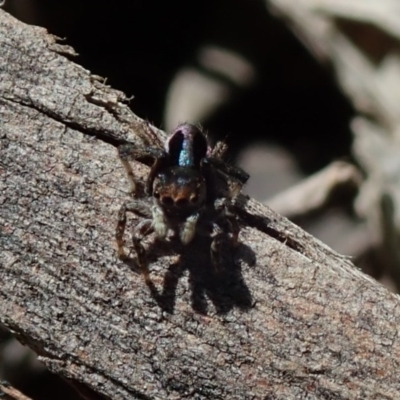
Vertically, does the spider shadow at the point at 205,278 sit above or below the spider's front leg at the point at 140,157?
below

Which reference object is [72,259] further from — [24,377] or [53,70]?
[24,377]

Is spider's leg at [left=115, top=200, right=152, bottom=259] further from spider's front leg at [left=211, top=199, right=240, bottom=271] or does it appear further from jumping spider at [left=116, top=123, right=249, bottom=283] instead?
spider's front leg at [left=211, top=199, right=240, bottom=271]

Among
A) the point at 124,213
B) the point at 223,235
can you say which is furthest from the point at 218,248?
the point at 124,213

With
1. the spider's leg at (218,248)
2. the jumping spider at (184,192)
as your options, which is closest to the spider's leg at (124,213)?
the jumping spider at (184,192)

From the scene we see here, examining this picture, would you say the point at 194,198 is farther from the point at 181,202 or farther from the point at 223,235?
the point at 223,235

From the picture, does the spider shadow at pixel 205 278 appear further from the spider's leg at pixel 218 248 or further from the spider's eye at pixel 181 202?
the spider's eye at pixel 181 202

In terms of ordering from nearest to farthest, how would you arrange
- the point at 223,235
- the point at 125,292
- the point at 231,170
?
the point at 125,292, the point at 223,235, the point at 231,170

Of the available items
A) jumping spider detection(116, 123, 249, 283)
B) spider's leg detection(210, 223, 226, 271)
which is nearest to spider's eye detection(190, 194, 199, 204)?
jumping spider detection(116, 123, 249, 283)
